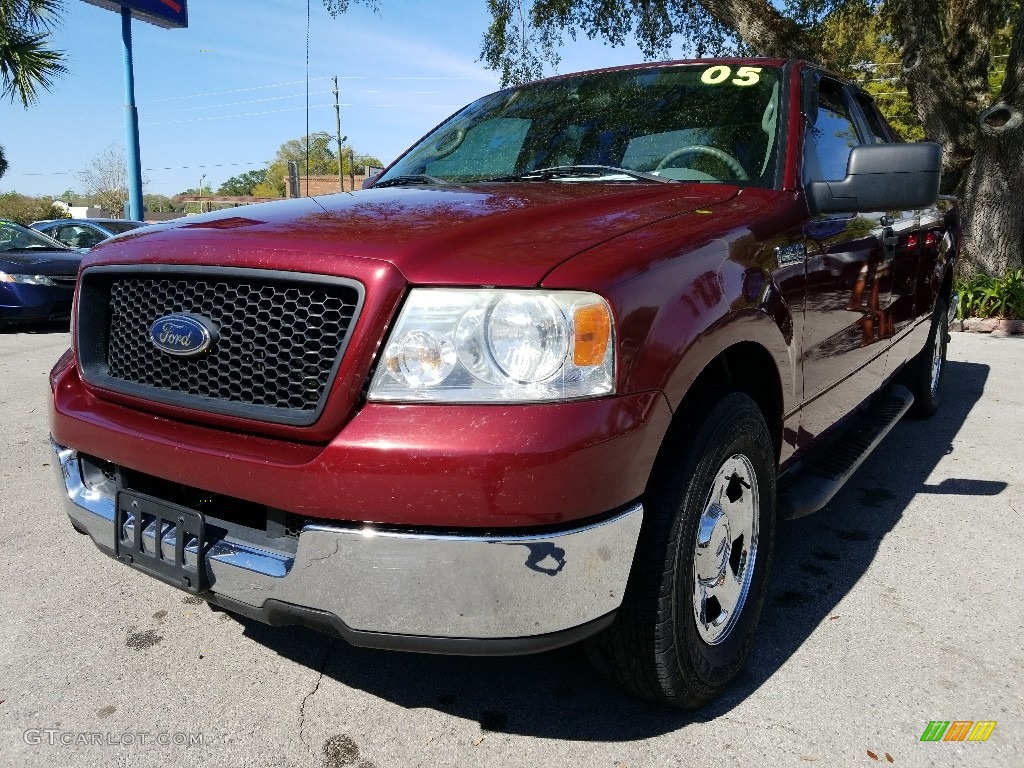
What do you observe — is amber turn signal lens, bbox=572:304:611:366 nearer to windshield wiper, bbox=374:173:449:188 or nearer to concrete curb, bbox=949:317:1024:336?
windshield wiper, bbox=374:173:449:188

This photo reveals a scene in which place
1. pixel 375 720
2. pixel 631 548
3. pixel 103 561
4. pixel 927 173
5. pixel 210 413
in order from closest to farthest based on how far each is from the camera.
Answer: pixel 631 548, pixel 210 413, pixel 375 720, pixel 927 173, pixel 103 561

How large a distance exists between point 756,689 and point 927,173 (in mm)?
1611

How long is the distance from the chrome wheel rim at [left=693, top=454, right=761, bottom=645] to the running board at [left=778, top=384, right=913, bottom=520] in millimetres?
380

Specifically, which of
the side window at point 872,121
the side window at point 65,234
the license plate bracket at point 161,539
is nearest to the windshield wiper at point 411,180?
the license plate bracket at point 161,539

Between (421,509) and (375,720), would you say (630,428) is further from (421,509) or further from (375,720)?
(375,720)

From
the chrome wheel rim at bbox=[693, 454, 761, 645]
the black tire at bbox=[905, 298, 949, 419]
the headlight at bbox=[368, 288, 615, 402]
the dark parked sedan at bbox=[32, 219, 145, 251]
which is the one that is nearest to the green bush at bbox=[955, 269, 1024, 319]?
the black tire at bbox=[905, 298, 949, 419]

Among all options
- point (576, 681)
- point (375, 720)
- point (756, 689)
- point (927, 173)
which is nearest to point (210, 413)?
point (375, 720)

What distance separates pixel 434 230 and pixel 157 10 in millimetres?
18284

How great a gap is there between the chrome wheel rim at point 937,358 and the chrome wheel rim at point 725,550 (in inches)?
135

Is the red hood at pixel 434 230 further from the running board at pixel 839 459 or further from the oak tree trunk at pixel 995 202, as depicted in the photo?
the oak tree trunk at pixel 995 202

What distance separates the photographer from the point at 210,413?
184cm

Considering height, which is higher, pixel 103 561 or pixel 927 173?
pixel 927 173

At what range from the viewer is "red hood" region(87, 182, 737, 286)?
1709mm

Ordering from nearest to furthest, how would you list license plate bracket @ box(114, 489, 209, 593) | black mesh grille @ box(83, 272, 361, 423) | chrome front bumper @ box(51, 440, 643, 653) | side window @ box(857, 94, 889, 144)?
chrome front bumper @ box(51, 440, 643, 653) → black mesh grille @ box(83, 272, 361, 423) → license plate bracket @ box(114, 489, 209, 593) → side window @ box(857, 94, 889, 144)
